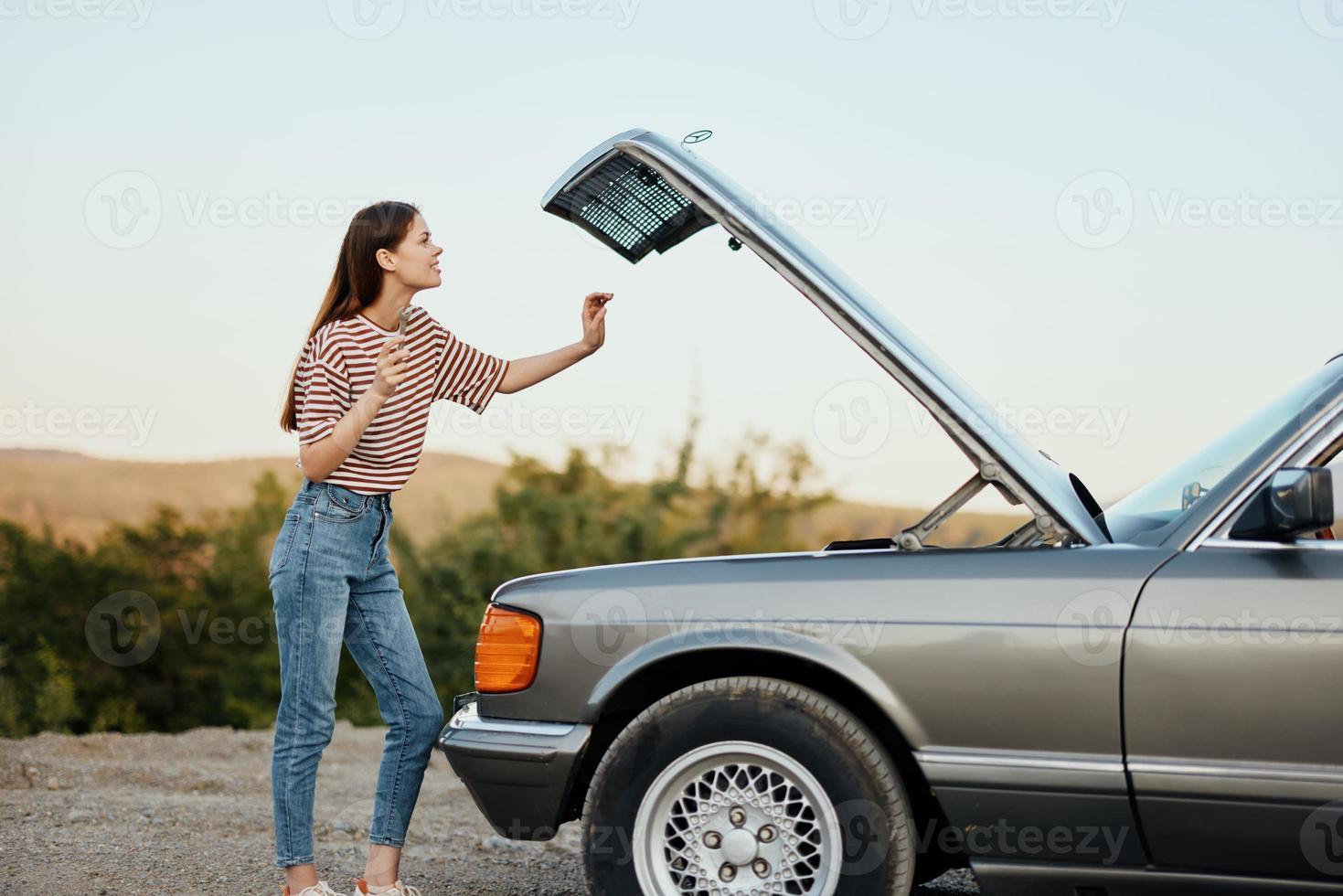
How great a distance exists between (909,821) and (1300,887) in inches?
36.7

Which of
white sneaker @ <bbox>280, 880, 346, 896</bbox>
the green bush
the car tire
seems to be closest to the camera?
the car tire

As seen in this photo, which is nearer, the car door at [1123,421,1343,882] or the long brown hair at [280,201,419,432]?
the car door at [1123,421,1343,882]

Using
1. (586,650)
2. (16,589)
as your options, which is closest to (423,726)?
(586,650)

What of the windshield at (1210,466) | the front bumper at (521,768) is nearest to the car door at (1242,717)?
the windshield at (1210,466)

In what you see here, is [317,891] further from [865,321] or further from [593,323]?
[865,321]

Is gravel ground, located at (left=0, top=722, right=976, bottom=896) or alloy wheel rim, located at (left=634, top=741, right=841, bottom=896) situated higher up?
alloy wheel rim, located at (left=634, top=741, right=841, bottom=896)

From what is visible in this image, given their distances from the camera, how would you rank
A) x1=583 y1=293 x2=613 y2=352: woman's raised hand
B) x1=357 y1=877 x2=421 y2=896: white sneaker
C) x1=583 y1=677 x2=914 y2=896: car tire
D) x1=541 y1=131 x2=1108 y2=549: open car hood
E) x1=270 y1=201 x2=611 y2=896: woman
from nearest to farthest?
x1=583 y1=677 x2=914 y2=896: car tire
x1=541 y1=131 x2=1108 y2=549: open car hood
x1=270 y1=201 x2=611 y2=896: woman
x1=357 y1=877 x2=421 y2=896: white sneaker
x1=583 y1=293 x2=613 y2=352: woman's raised hand

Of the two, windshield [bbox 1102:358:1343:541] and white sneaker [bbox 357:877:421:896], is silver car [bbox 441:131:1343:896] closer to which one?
windshield [bbox 1102:358:1343:541]

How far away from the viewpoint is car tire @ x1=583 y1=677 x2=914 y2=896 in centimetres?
299

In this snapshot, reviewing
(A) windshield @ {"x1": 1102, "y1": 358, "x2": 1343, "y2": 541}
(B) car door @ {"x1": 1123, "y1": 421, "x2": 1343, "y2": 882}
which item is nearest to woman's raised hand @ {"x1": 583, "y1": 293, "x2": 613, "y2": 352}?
(A) windshield @ {"x1": 1102, "y1": 358, "x2": 1343, "y2": 541}

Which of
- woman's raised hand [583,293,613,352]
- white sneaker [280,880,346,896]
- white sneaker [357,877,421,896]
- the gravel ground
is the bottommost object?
the gravel ground

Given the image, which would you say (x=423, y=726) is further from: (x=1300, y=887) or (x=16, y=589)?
(x=16, y=589)

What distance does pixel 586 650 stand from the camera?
326 cm

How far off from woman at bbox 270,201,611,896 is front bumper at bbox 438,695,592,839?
466mm
